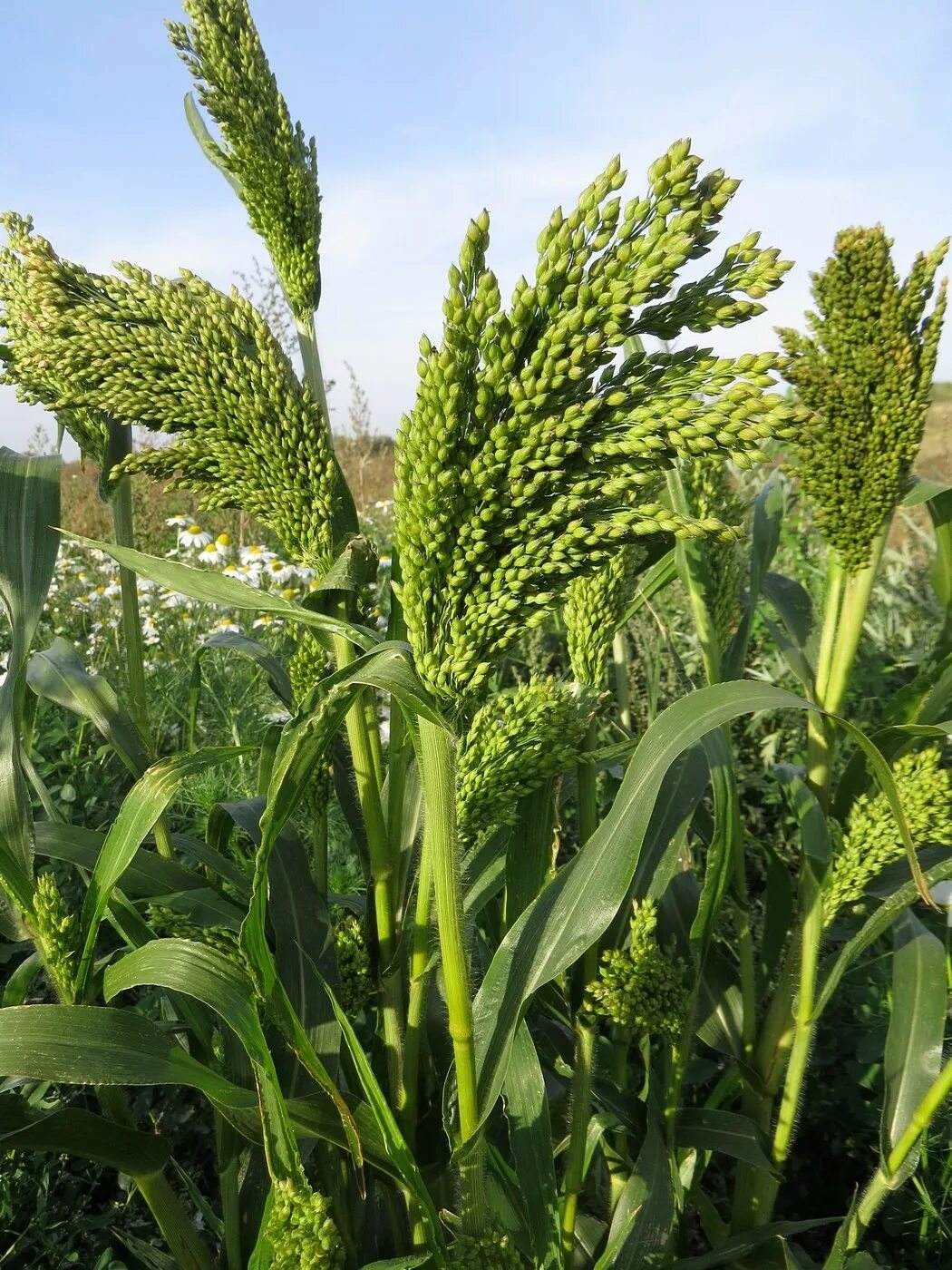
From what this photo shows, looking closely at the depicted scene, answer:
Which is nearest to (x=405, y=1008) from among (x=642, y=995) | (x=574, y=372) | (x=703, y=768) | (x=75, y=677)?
(x=642, y=995)

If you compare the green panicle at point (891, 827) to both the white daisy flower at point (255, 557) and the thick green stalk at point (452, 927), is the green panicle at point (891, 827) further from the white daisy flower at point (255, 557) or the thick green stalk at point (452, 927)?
the white daisy flower at point (255, 557)

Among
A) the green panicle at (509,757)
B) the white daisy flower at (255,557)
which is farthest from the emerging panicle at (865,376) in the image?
the white daisy flower at (255,557)

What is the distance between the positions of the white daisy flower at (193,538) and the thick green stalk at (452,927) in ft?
13.1

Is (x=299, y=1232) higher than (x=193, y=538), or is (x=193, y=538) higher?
(x=193, y=538)

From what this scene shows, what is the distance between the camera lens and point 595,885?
3.49 feet

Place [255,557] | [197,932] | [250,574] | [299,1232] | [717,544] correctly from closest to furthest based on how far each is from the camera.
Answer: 1. [299,1232]
2. [197,932]
3. [717,544]
4. [250,574]
5. [255,557]

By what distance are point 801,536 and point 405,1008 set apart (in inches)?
175

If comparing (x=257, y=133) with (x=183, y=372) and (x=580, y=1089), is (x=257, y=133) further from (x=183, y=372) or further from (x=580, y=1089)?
(x=580, y=1089)

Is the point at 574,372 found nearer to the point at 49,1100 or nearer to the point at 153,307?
the point at 153,307

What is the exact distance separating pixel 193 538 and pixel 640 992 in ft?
13.0

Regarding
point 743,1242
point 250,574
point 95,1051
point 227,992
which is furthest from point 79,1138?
point 250,574

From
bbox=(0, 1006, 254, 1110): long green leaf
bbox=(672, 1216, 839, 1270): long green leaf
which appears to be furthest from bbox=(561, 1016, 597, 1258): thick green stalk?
bbox=(0, 1006, 254, 1110): long green leaf

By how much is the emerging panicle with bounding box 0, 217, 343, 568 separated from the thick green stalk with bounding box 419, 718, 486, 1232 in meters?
0.37

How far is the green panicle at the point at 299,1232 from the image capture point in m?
0.87
